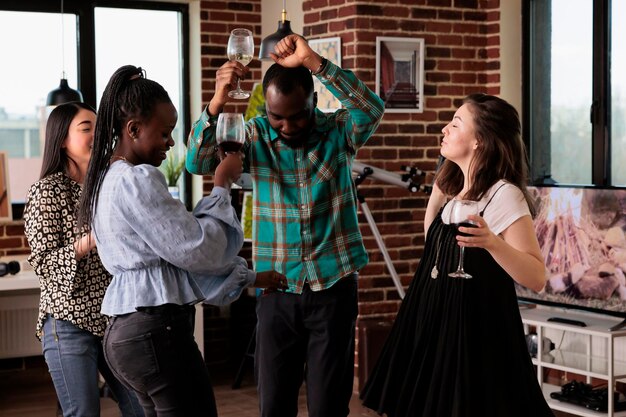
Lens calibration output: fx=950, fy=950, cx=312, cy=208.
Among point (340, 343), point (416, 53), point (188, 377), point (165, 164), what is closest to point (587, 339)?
point (416, 53)

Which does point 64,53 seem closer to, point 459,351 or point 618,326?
point 618,326

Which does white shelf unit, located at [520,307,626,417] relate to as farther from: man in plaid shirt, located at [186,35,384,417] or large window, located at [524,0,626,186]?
man in plaid shirt, located at [186,35,384,417]

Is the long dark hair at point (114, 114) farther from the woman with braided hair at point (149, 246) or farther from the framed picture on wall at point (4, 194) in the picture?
the framed picture on wall at point (4, 194)

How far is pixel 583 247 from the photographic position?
196 inches

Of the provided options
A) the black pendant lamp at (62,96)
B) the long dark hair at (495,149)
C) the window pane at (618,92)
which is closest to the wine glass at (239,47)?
the long dark hair at (495,149)

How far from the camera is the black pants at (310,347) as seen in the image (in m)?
3.13

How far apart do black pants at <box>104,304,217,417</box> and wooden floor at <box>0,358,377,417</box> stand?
2925 millimetres

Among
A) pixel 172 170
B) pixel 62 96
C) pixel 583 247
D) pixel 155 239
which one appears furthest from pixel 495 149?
pixel 172 170

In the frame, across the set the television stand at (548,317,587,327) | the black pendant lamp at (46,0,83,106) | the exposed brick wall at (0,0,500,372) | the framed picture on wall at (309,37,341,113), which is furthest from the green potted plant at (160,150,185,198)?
the television stand at (548,317,587,327)

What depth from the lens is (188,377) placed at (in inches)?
94.7

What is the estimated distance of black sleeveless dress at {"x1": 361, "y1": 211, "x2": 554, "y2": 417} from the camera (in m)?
2.82

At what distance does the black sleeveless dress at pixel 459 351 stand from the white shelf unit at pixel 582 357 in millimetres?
2010

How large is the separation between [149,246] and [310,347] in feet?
3.19

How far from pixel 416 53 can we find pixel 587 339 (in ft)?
6.36
